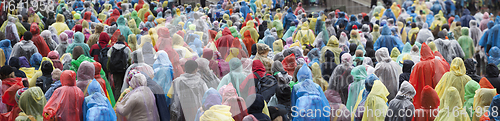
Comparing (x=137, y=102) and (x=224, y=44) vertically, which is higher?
(x=224, y=44)

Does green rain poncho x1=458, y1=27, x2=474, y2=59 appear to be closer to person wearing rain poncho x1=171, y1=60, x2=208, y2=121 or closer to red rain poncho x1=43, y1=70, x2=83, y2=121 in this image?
person wearing rain poncho x1=171, y1=60, x2=208, y2=121

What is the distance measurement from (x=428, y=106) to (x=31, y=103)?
4788 millimetres

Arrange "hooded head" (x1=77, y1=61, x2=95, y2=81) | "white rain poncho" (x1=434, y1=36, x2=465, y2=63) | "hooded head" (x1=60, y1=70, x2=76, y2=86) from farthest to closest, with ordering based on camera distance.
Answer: "white rain poncho" (x1=434, y1=36, x2=465, y2=63)
"hooded head" (x1=77, y1=61, x2=95, y2=81)
"hooded head" (x1=60, y1=70, x2=76, y2=86)

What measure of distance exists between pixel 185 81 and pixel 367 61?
3862mm

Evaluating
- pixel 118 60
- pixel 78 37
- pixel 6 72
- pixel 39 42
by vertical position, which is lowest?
pixel 118 60

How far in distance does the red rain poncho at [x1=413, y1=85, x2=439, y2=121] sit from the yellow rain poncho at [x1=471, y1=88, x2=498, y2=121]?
0.71m

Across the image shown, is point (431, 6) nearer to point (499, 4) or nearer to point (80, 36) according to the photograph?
point (499, 4)

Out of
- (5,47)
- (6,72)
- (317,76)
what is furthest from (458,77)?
(5,47)

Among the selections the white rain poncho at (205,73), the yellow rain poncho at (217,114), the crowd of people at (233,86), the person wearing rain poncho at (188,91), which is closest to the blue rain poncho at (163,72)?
the crowd of people at (233,86)

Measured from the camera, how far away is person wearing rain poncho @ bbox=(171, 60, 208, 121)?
616cm

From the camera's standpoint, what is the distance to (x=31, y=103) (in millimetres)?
5785

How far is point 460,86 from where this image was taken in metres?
6.59

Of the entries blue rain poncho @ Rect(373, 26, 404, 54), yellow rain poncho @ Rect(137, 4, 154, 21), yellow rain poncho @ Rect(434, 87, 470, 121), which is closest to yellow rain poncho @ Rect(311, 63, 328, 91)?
yellow rain poncho @ Rect(434, 87, 470, 121)

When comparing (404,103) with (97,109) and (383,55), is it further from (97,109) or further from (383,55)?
(97,109)
